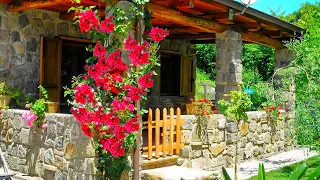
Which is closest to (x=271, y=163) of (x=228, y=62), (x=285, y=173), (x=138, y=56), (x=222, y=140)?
(x=285, y=173)

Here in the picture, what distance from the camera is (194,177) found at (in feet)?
21.4

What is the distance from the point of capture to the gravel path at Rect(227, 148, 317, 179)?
8.28 meters

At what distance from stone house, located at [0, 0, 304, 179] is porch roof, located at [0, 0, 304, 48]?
17 millimetres

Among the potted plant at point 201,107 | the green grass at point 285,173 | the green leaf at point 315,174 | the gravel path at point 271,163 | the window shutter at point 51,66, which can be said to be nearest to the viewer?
the green leaf at point 315,174

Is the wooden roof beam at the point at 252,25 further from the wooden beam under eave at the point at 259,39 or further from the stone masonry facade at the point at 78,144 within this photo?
the stone masonry facade at the point at 78,144

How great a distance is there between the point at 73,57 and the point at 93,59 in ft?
12.3

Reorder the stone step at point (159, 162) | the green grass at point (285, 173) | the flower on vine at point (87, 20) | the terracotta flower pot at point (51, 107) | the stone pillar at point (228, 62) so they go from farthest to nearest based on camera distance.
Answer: the stone pillar at point (228, 62) < the green grass at point (285, 173) < the terracotta flower pot at point (51, 107) < the stone step at point (159, 162) < the flower on vine at point (87, 20)

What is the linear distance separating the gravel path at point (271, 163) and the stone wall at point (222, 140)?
6.9 inches

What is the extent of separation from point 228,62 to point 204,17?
116 cm

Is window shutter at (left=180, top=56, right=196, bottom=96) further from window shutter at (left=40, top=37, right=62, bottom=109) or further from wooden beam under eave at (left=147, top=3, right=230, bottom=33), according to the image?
window shutter at (left=40, top=37, right=62, bottom=109)

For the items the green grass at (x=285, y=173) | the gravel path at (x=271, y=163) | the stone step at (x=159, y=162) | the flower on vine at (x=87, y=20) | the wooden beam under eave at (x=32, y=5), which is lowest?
the gravel path at (x=271, y=163)

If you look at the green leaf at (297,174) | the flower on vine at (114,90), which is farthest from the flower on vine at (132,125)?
the green leaf at (297,174)

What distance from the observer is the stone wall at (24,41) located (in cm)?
836

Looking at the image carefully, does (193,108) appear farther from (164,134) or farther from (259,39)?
(259,39)
